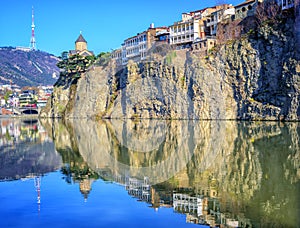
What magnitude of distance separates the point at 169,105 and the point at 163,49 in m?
12.1

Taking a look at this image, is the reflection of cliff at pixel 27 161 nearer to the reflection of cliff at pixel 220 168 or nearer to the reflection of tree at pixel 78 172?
the reflection of tree at pixel 78 172

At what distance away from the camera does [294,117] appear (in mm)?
51781

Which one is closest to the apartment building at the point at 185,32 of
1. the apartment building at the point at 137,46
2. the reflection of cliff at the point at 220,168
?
the apartment building at the point at 137,46

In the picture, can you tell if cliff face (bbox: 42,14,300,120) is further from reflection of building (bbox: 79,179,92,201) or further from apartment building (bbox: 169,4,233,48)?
reflection of building (bbox: 79,179,92,201)

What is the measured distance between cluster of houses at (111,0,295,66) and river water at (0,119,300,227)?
38.0 m

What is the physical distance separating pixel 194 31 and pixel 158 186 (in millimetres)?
58484

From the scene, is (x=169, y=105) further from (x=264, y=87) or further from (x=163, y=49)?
(x=264, y=87)

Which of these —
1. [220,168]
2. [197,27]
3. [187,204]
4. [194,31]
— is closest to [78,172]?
[220,168]

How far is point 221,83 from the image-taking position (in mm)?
65375

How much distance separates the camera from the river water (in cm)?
1318

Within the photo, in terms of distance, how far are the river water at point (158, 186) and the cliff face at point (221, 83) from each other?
26.4 metres

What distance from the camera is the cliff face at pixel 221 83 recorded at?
181 ft

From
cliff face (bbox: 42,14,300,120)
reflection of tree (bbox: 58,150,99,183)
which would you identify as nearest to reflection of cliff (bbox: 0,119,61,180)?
reflection of tree (bbox: 58,150,99,183)

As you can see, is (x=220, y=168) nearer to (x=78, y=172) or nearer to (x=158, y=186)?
(x=158, y=186)
